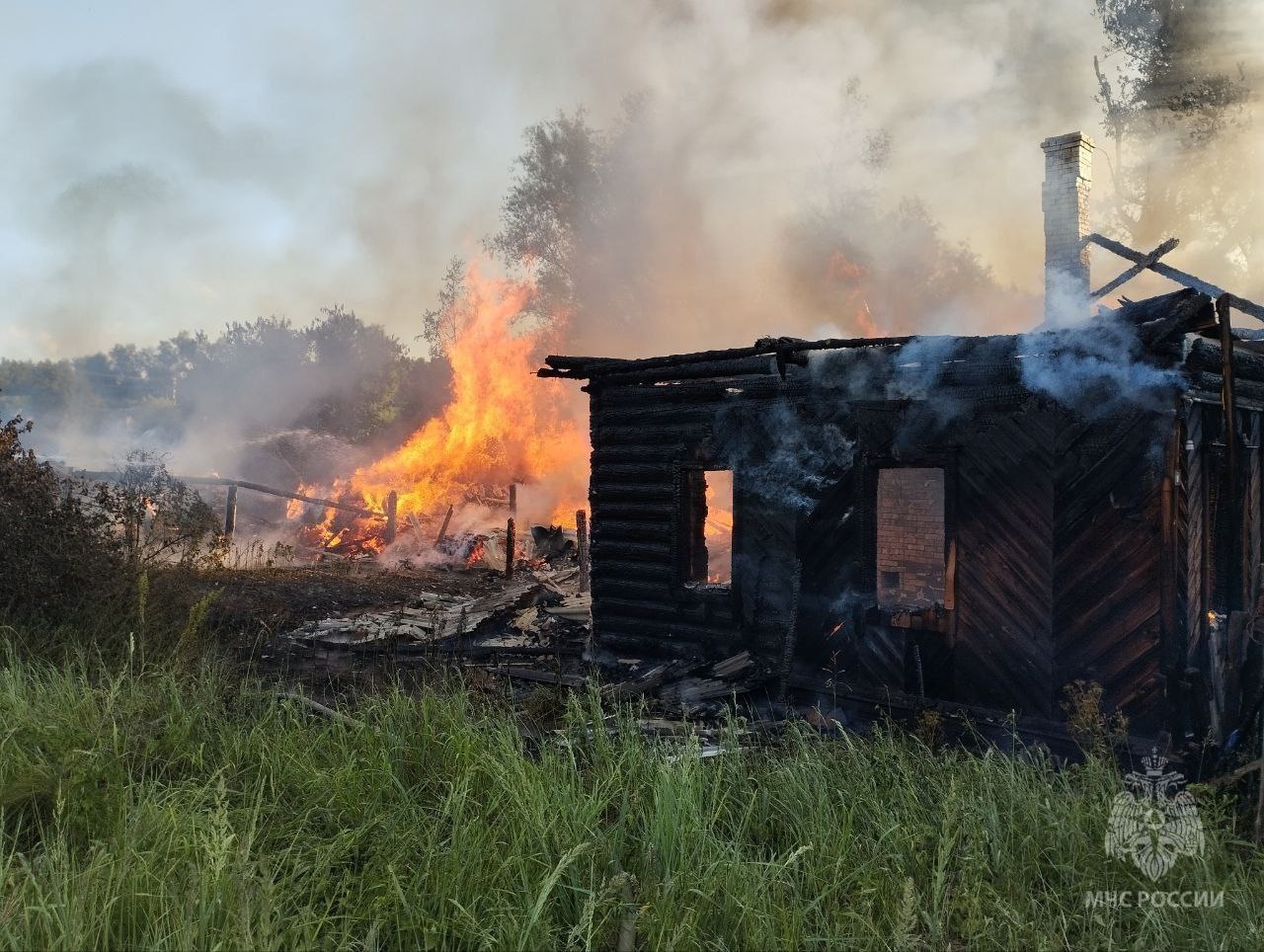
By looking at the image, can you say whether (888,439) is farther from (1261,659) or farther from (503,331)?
(503,331)

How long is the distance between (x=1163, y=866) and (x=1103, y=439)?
474cm

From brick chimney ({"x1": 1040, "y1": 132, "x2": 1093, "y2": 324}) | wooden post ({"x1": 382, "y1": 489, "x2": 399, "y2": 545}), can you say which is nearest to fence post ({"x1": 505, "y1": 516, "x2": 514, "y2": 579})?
wooden post ({"x1": 382, "y1": 489, "x2": 399, "y2": 545})

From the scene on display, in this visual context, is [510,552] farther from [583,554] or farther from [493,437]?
[493,437]

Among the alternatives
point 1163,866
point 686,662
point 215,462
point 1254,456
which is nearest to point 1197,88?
point 1254,456

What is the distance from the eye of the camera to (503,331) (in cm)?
3612

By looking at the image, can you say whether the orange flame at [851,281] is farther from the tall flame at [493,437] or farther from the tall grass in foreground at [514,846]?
the tall grass in foreground at [514,846]

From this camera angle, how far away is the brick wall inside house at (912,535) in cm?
1566

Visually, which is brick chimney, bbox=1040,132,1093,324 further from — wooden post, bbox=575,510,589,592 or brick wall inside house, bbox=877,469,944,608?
wooden post, bbox=575,510,589,592

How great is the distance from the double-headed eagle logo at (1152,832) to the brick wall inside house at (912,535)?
10636 millimetres

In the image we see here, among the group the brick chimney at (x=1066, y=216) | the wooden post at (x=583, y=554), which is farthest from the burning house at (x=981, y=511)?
the brick chimney at (x=1066, y=216)

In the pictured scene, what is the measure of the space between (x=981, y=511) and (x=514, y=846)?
6547 mm

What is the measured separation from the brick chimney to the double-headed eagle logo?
14180 millimetres

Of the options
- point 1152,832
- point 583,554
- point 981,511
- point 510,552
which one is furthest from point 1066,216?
point 1152,832

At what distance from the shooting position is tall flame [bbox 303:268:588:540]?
29469 mm
